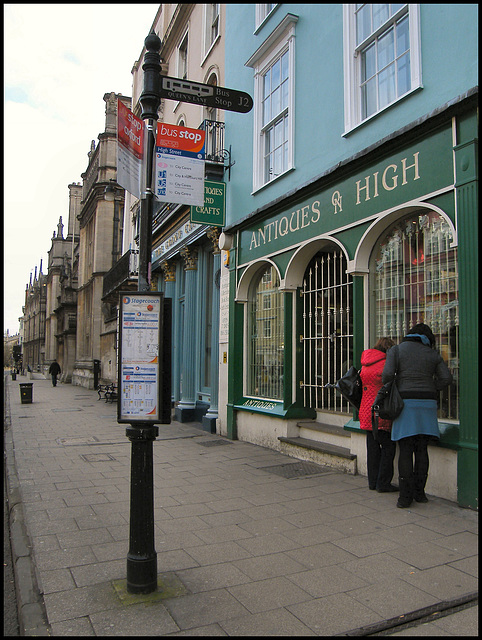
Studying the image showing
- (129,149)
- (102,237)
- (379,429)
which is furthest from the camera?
(102,237)

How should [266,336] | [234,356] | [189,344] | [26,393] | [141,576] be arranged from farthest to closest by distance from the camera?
[26,393] → [189,344] → [234,356] → [266,336] → [141,576]

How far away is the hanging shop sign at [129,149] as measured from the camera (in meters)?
3.90

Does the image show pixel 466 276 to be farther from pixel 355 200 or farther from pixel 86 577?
pixel 86 577

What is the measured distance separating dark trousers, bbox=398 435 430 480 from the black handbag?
1077 millimetres

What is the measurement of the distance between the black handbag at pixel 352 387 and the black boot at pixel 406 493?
4.18 feet

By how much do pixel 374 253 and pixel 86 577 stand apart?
522 cm

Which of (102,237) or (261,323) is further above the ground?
(102,237)

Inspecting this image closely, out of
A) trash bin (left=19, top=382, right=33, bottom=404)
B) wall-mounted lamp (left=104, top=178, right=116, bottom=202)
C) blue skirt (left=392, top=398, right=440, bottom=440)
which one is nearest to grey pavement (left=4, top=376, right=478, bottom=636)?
blue skirt (left=392, top=398, right=440, bottom=440)

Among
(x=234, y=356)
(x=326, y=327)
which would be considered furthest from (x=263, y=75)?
(x=234, y=356)

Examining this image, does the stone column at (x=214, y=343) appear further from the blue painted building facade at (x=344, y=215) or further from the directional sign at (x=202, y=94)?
the directional sign at (x=202, y=94)

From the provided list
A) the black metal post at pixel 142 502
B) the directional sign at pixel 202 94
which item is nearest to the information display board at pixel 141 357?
the black metal post at pixel 142 502

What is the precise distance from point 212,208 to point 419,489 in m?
7.40

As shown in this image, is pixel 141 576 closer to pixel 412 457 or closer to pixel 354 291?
pixel 412 457

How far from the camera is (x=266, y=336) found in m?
9.88
